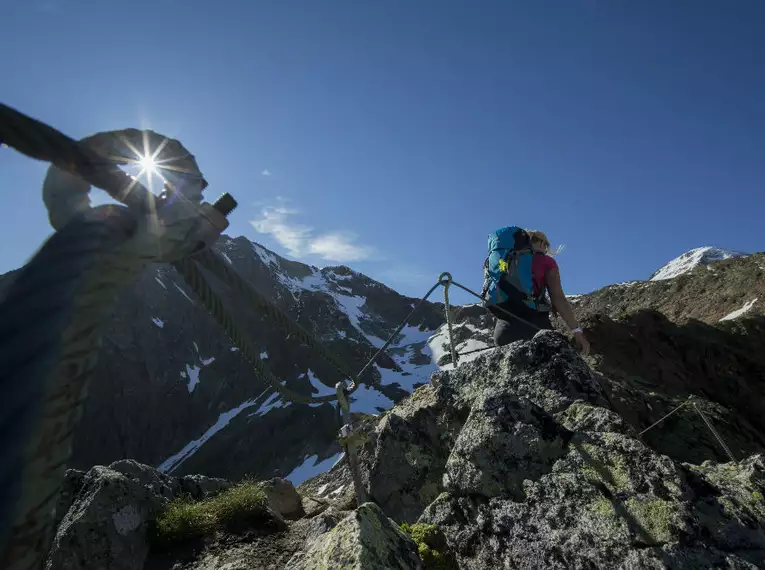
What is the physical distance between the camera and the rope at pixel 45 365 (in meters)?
1.21

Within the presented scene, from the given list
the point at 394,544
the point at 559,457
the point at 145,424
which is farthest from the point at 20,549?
the point at 145,424

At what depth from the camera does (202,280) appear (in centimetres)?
220

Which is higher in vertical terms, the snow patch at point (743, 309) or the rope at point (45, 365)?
the snow patch at point (743, 309)

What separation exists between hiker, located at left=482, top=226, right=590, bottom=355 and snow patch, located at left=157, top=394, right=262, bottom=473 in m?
104

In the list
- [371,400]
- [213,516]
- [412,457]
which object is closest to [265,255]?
[371,400]

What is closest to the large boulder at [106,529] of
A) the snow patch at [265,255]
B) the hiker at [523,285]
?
the hiker at [523,285]

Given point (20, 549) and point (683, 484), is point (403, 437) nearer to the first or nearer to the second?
point (683, 484)

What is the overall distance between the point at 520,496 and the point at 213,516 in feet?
15.7

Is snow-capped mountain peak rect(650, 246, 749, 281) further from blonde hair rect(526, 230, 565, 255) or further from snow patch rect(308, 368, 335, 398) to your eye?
blonde hair rect(526, 230, 565, 255)

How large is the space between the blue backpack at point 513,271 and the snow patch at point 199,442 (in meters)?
104

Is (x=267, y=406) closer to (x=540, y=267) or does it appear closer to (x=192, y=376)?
(x=192, y=376)

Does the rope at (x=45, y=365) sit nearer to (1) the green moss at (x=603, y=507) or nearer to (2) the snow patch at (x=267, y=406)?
(1) the green moss at (x=603, y=507)

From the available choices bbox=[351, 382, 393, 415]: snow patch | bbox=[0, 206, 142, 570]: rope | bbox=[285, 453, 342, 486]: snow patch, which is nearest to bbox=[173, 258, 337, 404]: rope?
bbox=[0, 206, 142, 570]: rope

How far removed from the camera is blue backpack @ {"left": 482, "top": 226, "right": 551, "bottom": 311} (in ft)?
21.6
